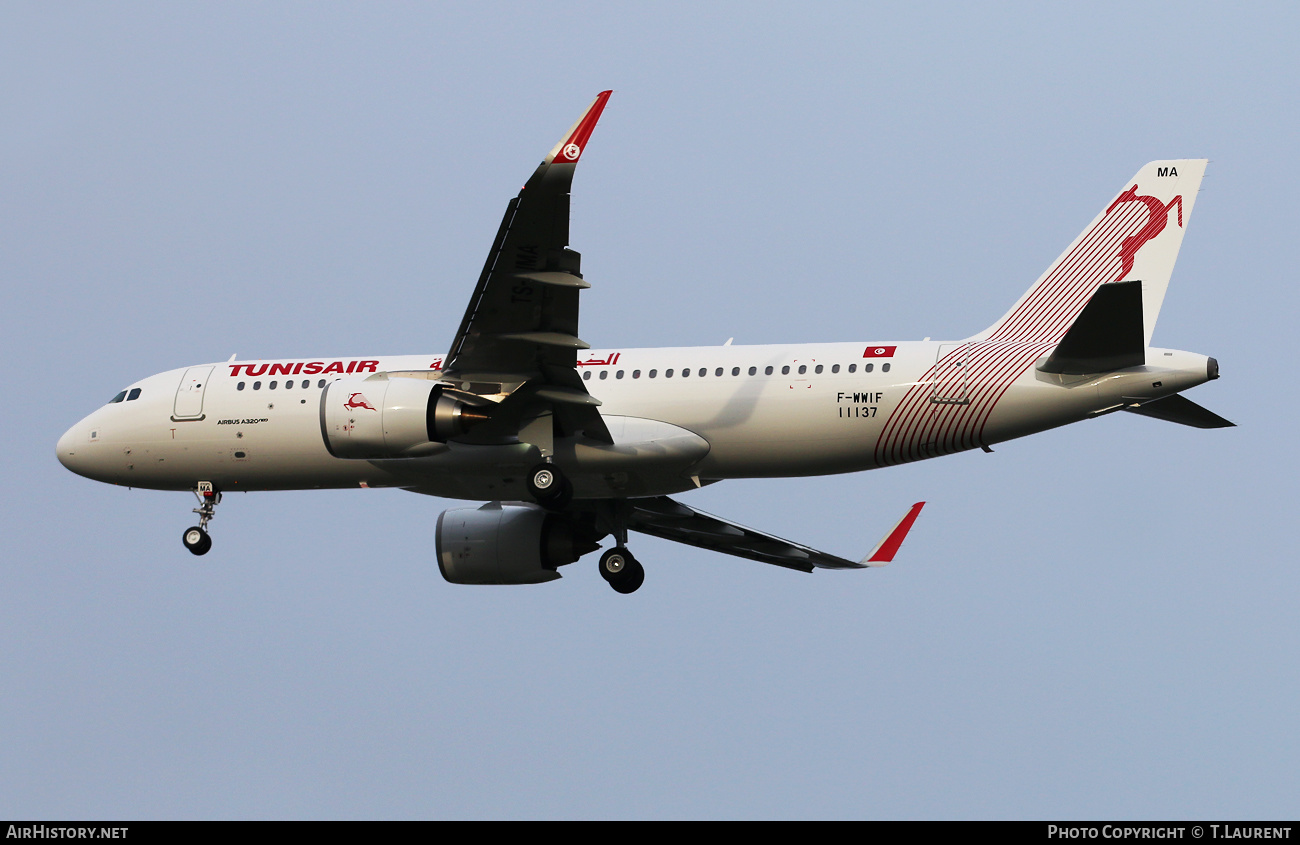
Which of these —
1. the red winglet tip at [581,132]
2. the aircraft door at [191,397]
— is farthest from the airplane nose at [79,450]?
the red winglet tip at [581,132]

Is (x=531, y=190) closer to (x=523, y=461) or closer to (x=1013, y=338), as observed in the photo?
(x=523, y=461)

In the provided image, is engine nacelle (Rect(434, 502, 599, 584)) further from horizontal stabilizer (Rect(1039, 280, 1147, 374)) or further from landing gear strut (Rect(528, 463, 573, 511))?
horizontal stabilizer (Rect(1039, 280, 1147, 374))

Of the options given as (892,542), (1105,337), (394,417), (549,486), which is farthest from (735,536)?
(1105,337)

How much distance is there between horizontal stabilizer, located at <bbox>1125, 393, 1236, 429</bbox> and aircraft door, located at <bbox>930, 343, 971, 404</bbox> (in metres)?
2.56

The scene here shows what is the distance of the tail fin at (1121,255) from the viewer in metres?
25.3

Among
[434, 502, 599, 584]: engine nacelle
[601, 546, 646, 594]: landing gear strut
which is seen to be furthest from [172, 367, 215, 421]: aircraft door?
[601, 546, 646, 594]: landing gear strut

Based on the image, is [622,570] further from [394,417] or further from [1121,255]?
[1121,255]

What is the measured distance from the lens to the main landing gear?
26.9m

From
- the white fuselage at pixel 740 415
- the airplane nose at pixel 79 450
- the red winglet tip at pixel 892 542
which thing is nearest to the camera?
the white fuselage at pixel 740 415

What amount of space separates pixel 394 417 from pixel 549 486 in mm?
2659

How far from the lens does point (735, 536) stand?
2992cm

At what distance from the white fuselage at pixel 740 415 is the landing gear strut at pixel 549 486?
371 mm

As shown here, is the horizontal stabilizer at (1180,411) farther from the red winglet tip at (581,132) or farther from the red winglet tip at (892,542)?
the red winglet tip at (581,132)
